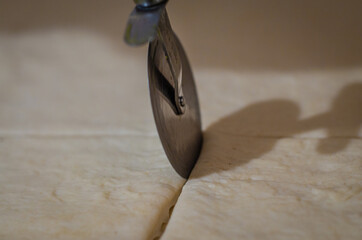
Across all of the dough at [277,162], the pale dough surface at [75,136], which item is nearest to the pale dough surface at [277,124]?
the dough at [277,162]

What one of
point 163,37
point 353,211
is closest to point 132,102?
point 163,37

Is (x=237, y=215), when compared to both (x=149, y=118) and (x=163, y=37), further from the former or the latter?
(x=149, y=118)

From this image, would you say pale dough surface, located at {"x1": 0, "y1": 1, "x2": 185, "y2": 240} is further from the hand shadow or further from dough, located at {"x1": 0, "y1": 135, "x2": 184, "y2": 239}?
the hand shadow

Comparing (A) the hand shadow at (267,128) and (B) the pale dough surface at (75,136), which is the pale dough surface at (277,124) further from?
(B) the pale dough surface at (75,136)

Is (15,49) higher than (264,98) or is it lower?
higher

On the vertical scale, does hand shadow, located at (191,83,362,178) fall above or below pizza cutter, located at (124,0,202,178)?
below

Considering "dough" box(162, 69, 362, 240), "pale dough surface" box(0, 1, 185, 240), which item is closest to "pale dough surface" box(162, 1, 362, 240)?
"dough" box(162, 69, 362, 240)

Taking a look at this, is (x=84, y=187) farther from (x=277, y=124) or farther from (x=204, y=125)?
(x=277, y=124)
